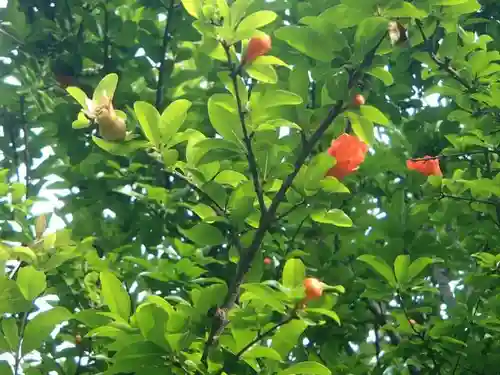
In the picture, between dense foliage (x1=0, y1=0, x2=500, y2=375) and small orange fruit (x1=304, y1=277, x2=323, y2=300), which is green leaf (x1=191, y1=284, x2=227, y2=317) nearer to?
dense foliage (x1=0, y1=0, x2=500, y2=375)

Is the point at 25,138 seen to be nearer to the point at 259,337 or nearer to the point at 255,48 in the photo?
the point at 255,48

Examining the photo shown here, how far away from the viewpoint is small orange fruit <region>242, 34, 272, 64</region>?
1207 mm

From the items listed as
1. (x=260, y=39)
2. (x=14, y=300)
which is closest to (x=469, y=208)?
(x=260, y=39)

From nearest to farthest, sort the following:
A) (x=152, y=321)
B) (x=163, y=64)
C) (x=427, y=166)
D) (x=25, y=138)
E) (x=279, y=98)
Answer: (x=152, y=321) → (x=279, y=98) → (x=427, y=166) → (x=163, y=64) → (x=25, y=138)

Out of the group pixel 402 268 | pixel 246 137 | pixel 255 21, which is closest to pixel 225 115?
pixel 246 137

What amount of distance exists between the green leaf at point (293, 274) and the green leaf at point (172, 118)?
33 cm

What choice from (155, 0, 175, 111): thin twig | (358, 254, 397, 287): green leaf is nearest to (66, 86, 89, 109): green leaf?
(358, 254, 397, 287): green leaf

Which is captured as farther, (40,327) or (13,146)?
(13,146)

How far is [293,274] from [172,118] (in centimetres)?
36

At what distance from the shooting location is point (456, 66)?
6.06 feet

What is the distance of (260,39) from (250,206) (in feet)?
1.03

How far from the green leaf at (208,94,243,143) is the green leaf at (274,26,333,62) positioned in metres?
0.17

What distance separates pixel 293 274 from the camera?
1.18 metres

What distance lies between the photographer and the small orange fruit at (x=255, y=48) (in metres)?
1.21
